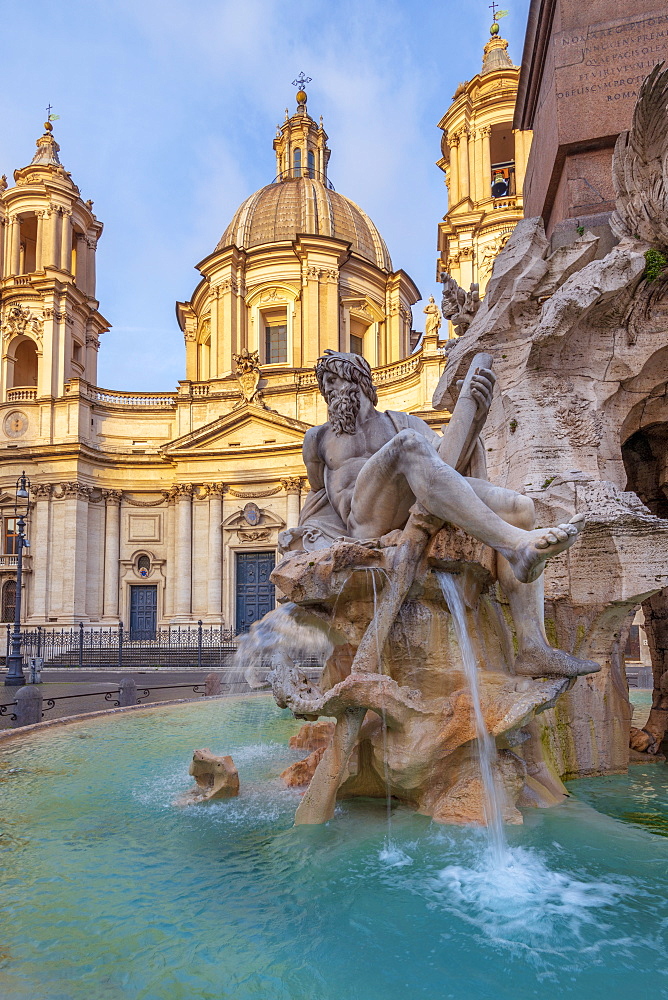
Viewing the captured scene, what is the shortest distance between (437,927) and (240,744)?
4693 millimetres

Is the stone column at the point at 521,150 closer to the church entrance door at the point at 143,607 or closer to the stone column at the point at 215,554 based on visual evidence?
the stone column at the point at 215,554

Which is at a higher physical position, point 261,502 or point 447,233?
point 447,233

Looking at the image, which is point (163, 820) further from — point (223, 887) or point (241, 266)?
point (241, 266)

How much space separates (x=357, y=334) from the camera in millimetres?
43281

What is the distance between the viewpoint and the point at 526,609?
4.14m

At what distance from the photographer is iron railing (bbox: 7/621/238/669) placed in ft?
82.4

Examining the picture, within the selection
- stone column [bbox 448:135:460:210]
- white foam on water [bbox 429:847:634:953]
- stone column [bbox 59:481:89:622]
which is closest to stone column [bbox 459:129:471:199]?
stone column [bbox 448:135:460:210]

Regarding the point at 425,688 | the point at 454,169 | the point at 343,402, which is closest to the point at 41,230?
the point at 454,169

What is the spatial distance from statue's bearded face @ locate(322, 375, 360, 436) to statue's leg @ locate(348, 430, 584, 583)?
24.4 inches

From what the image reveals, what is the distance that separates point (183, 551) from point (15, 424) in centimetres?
1086

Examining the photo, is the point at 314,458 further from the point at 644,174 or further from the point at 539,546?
the point at 644,174

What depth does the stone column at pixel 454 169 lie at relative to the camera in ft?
104

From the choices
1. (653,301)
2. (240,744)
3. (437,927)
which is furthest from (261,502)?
(437,927)

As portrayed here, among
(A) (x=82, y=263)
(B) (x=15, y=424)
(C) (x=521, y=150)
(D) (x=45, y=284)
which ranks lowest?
(B) (x=15, y=424)
